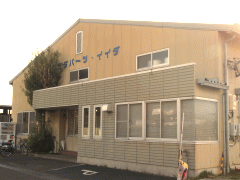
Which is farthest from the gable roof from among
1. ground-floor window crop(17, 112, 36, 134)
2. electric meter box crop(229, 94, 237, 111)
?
ground-floor window crop(17, 112, 36, 134)

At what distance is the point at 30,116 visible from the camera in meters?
21.4

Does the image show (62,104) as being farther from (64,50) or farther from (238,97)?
(238,97)

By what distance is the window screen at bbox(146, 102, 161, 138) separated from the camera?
1117 centimetres

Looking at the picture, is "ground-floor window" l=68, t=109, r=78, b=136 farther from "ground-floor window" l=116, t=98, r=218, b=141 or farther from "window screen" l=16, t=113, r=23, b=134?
"ground-floor window" l=116, t=98, r=218, b=141

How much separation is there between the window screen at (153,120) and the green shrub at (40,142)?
365 inches

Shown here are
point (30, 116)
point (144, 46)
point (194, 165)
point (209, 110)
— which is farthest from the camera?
point (30, 116)

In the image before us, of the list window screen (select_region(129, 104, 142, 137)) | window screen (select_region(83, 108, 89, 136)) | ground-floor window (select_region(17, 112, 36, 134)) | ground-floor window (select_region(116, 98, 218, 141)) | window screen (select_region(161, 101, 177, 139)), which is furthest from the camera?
ground-floor window (select_region(17, 112, 36, 134))

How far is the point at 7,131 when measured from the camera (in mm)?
21984

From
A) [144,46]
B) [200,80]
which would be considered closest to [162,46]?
[144,46]

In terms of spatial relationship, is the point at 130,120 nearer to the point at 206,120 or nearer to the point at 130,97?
the point at 130,97

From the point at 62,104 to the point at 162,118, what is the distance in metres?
7.14

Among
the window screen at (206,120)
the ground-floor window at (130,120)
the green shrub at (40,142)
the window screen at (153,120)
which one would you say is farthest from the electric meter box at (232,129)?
the green shrub at (40,142)

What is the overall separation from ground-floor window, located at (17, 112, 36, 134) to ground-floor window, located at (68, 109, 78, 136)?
3.47m

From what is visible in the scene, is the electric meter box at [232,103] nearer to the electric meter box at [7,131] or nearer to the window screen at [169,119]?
the window screen at [169,119]
